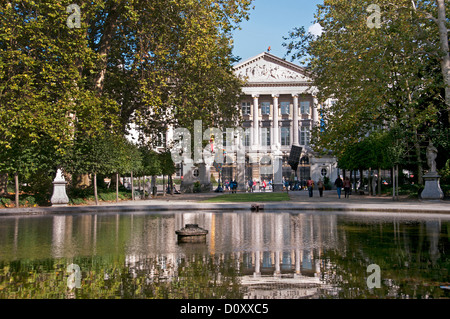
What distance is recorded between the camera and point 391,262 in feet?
25.4

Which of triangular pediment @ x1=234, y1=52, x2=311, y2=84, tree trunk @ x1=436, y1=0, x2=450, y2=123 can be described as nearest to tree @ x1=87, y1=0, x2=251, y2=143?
tree trunk @ x1=436, y1=0, x2=450, y2=123

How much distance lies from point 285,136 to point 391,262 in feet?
242

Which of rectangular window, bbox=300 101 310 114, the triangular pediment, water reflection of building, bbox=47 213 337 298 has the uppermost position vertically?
the triangular pediment

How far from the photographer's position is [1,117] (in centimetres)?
2228

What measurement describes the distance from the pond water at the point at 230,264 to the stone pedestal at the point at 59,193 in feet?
43.0

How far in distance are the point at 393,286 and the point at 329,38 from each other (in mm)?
24467

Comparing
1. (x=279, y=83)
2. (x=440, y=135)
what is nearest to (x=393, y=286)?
(x=440, y=135)

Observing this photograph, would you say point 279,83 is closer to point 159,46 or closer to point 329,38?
point 329,38

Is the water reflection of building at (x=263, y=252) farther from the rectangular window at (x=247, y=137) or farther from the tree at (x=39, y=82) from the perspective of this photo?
the rectangular window at (x=247, y=137)

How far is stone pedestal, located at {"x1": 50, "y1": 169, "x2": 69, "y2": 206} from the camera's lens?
2622 centimetres

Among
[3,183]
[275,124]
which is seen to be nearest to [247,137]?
[275,124]

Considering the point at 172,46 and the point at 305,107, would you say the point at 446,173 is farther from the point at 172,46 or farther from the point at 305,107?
the point at 305,107

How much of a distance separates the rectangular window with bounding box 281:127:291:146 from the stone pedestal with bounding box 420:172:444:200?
5262 cm

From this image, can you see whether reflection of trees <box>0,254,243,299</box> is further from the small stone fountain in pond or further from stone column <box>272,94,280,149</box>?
stone column <box>272,94,280,149</box>
